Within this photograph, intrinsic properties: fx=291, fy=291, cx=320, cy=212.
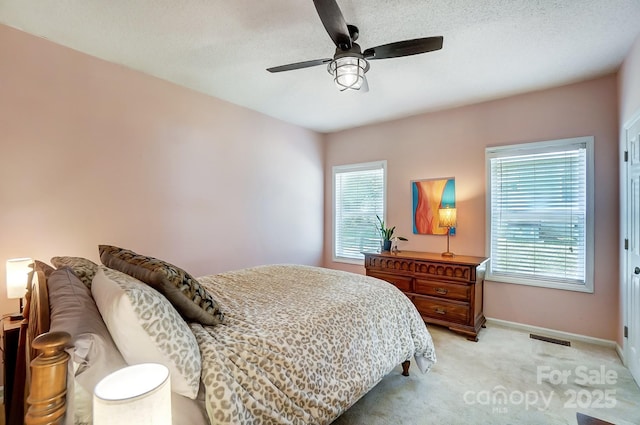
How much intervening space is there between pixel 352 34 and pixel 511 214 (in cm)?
274

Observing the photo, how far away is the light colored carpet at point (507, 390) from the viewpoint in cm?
190

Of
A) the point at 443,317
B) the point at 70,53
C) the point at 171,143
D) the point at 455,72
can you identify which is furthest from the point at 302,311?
the point at 70,53

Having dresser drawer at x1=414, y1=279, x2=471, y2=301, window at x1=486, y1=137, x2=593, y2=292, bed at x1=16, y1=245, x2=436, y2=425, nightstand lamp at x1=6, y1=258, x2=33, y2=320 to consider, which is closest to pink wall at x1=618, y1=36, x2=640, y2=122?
window at x1=486, y1=137, x2=593, y2=292

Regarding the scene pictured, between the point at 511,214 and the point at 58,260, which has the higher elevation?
the point at 511,214

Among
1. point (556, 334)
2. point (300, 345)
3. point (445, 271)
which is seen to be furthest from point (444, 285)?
point (300, 345)

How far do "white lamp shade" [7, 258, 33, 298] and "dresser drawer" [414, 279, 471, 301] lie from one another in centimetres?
347

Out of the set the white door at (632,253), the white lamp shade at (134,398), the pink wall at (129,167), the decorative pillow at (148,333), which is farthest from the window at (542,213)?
the white lamp shade at (134,398)

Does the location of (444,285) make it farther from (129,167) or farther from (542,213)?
(129,167)

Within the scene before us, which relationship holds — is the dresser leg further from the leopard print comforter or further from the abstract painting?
the abstract painting

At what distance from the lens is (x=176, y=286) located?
4.40 feet

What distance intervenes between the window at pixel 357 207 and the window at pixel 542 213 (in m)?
1.53

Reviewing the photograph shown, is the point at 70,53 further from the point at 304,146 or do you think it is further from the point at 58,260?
the point at 304,146

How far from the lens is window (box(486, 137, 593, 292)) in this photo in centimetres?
302

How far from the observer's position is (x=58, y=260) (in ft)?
5.90
